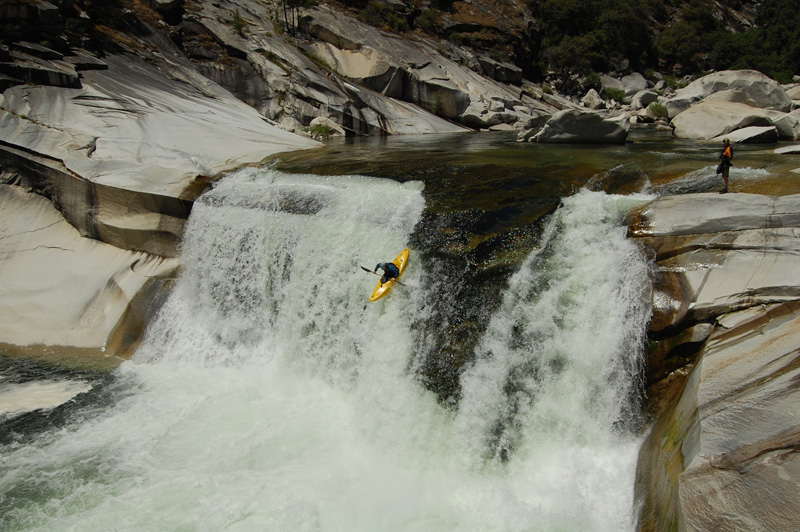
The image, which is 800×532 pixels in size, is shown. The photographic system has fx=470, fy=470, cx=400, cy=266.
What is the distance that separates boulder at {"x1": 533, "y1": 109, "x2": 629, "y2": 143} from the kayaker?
977cm

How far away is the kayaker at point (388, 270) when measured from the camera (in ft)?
22.7

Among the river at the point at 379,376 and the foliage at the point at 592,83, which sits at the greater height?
the foliage at the point at 592,83

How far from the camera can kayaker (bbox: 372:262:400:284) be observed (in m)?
6.93

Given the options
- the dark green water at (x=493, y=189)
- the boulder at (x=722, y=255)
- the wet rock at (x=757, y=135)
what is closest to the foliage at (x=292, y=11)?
the dark green water at (x=493, y=189)

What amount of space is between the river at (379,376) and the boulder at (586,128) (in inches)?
184

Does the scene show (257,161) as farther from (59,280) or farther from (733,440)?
(733,440)

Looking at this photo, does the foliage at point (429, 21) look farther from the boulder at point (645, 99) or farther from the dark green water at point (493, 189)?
the dark green water at point (493, 189)

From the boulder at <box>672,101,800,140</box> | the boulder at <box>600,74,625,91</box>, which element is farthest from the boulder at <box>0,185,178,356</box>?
the boulder at <box>600,74,625,91</box>

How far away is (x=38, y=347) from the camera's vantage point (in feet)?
29.3

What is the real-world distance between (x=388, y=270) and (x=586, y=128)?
9.99 m

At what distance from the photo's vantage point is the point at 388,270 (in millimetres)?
6965

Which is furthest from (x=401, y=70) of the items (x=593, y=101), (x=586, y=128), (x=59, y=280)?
(x=59, y=280)

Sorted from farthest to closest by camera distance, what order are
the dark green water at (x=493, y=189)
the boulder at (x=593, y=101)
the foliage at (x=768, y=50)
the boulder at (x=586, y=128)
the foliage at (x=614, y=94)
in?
the foliage at (x=768, y=50)
the foliage at (x=614, y=94)
the boulder at (x=593, y=101)
the boulder at (x=586, y=128)
the dark green water at (x=493, y=189)

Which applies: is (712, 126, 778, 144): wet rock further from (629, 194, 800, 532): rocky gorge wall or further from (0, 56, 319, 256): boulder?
(0, 56, 319, 256): boulder
